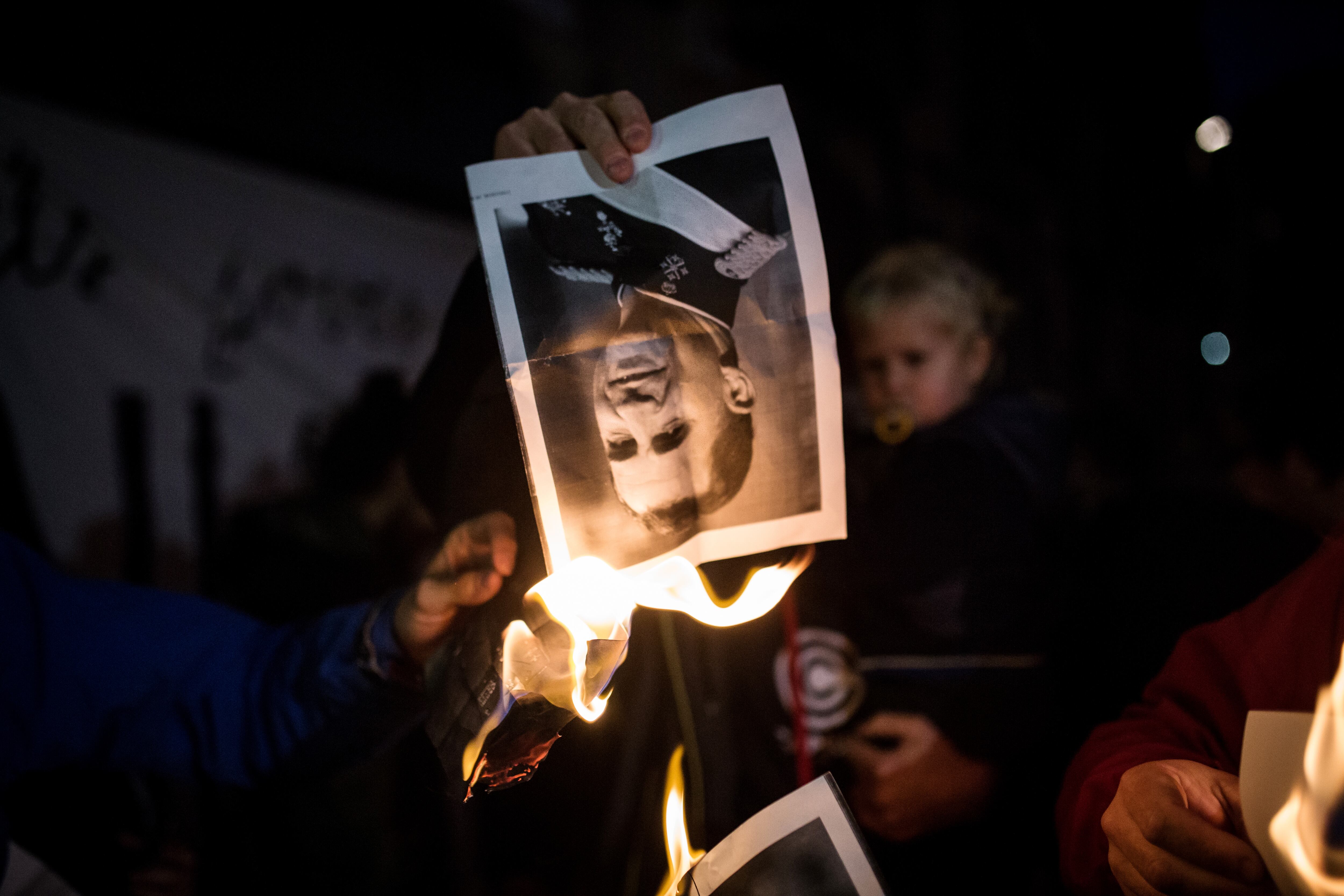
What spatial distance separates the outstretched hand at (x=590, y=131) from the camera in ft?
1.89

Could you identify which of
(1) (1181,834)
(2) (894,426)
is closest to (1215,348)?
(2) (894,426)

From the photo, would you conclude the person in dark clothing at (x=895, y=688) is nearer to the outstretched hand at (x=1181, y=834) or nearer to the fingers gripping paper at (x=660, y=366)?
the fingers gripping paper at (x=660, y=366)

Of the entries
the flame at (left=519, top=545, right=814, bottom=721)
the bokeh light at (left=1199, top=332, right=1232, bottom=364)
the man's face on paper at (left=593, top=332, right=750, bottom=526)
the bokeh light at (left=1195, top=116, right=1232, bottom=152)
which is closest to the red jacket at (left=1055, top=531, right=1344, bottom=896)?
the flame at (left=519, top=545, right=814, bottom=721)

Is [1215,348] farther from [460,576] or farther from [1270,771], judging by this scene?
[460,576]

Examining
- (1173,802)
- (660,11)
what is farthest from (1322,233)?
(1173,802)

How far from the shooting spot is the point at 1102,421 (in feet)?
9.43

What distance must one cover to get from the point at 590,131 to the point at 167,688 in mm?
844

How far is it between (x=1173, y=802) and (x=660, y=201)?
59 cm

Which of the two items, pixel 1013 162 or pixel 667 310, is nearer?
pixel 667 310

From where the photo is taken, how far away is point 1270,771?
1.21ft

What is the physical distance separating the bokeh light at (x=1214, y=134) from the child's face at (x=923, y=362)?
3.61 m

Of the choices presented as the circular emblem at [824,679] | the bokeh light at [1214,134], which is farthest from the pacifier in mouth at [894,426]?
the bokeh light at [1214,134]

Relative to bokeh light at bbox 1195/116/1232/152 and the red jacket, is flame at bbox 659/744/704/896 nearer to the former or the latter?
the red jacket

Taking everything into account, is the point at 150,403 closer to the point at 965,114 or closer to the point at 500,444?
the point at 500,444
